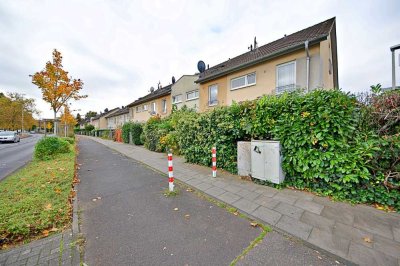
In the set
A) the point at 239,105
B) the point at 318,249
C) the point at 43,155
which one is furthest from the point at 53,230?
the point at 43,155

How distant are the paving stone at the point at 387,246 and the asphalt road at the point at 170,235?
0.77 metres

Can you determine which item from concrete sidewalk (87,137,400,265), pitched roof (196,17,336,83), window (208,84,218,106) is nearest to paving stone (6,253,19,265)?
concrete sidewalk (87,137,400,265)

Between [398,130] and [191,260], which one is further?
[398,130]

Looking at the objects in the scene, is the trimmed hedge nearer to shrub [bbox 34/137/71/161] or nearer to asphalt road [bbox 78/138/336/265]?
asphalt road [bbox 78/138/336/265]

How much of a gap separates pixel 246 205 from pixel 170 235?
5.64ft

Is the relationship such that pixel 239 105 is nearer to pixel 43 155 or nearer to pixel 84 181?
pixel 84 181

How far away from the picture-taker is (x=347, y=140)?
3.73 m

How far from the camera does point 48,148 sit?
880 centimetres

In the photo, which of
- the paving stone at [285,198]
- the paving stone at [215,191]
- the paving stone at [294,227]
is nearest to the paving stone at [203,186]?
the paving stone at [215,191]

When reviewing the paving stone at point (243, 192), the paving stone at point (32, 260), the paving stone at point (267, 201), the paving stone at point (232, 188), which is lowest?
the paving stone at point (32, 260)

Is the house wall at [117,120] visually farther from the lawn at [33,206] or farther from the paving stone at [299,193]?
the paving stone at [299,193]

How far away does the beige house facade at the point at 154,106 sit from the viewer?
20203 mm

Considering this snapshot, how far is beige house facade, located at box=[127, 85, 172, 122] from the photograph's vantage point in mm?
20203

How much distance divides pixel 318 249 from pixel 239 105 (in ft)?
13.3
